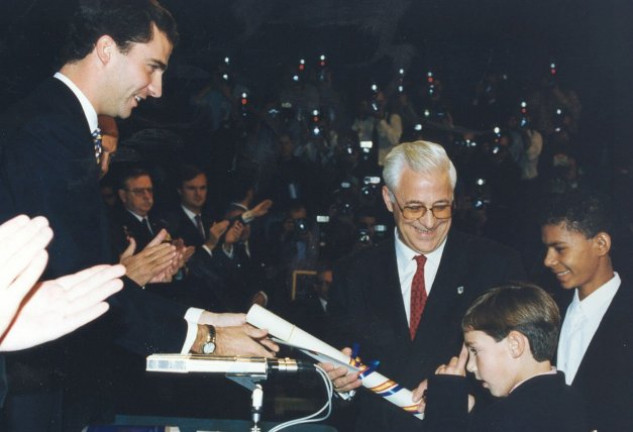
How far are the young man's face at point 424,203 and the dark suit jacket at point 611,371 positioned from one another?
0.55 m

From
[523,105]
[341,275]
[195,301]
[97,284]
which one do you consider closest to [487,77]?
[523,105]

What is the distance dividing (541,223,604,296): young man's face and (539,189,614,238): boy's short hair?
0.02m

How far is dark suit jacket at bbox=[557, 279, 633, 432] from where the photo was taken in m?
2.07

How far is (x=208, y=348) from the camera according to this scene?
2.17m

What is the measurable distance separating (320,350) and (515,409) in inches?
19.2

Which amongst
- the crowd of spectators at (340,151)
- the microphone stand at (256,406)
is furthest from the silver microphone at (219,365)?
the crowd of spectators at (340,151)

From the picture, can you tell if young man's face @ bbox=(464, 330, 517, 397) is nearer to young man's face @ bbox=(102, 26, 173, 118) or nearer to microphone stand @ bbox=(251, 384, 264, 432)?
microphone stand @ bbox=(251, 384, 264, 432)

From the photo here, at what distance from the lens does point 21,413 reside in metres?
2.18

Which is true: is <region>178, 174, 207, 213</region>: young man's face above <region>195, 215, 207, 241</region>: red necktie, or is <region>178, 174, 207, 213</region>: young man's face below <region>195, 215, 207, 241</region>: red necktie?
above

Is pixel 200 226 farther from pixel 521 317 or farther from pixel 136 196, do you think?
pixel 521 317

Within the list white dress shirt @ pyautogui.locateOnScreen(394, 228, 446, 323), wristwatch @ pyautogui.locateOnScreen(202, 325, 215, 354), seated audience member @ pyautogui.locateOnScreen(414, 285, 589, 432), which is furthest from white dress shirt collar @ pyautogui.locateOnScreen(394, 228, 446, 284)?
wristwatch @ pyautogui.locateOnScreen(202, 325, 215, 354)

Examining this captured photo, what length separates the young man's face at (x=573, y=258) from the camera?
2.38 meters

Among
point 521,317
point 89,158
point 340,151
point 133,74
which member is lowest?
point 521,317

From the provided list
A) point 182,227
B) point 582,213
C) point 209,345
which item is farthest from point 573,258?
point 182,227
